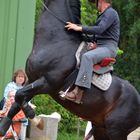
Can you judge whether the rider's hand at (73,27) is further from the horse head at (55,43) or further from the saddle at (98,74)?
the saddle at (98,74)

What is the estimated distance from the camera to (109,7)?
23.5 feet

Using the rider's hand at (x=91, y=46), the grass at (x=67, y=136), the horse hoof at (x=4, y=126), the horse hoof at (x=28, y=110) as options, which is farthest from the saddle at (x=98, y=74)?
the grass at (x=67, y=136)

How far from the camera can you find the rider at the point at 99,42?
6859 millimetres

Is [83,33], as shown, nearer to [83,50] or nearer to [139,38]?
[83,50]

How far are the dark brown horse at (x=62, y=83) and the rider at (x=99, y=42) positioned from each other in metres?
0.14

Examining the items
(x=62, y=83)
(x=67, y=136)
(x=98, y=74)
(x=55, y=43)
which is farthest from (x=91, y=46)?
(x=67, y=136)

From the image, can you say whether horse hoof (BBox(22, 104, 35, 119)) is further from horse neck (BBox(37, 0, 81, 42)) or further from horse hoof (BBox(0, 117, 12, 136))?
horse neck (BBox(37, 0, 81, 42))

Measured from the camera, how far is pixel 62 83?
688 centimetres

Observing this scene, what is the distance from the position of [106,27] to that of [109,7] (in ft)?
1.02

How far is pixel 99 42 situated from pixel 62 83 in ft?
2.56

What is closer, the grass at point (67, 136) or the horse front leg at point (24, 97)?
the horse front leg at point (24, 97)

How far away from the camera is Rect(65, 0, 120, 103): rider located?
6.86m

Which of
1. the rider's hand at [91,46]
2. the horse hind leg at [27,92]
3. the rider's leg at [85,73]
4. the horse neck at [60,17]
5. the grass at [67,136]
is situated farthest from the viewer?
the grass at [67,136]

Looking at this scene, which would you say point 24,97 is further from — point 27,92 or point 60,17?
point 60,17
